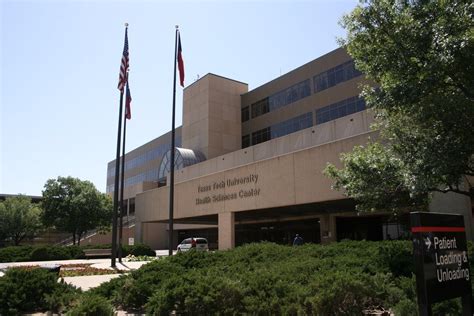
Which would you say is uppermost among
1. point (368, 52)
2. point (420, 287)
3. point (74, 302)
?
point (368, 52)

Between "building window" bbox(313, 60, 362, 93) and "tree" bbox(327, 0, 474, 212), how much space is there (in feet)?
112

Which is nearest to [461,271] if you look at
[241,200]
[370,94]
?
[370,94]

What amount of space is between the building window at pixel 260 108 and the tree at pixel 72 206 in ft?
73.0

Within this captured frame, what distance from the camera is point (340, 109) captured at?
4697 cm

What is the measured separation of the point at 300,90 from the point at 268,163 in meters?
23.2

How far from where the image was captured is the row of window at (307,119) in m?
45.6

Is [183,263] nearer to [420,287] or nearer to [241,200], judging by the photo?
[420,287]

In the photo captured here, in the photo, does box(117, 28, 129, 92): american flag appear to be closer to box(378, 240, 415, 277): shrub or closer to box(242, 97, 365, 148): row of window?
box(378, 240, 415, 277): shrub

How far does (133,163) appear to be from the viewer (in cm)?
9444

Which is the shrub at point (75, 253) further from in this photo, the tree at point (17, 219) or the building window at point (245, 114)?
the building window at point (245, 114)

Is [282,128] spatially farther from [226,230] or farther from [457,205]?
[457,205]

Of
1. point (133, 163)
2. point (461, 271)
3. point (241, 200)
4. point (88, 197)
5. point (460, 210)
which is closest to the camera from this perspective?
point (461, 271)

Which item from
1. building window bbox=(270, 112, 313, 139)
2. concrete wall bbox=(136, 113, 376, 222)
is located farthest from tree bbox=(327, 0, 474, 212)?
building window bbox=(270, 112, 313, 139)

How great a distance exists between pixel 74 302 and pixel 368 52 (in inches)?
376
